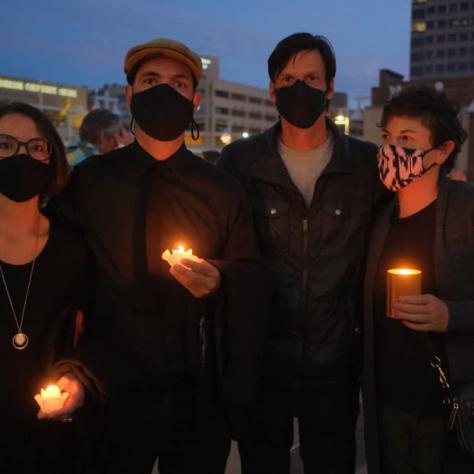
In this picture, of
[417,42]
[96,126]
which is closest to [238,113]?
[417,42]

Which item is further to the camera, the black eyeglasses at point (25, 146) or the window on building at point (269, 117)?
the window on building at point (269, 117)

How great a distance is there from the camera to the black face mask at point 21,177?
2.50 metres

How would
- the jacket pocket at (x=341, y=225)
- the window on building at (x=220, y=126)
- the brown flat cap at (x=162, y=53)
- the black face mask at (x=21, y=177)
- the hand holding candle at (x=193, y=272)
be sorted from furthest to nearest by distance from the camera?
the window on building at (x=220, y=126) < the jacket pocket at (x=341, y=225) < the brown flat cap at (x=162, y=53) < the black face mask at (x=21, y=177) < the hand holding candle at (x=193, y=272)

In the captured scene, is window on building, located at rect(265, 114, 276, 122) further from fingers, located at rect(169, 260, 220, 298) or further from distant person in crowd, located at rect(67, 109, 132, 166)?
fingers, located at rect(169, 260, 220, 298)

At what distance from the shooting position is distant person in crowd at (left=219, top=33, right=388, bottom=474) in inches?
119

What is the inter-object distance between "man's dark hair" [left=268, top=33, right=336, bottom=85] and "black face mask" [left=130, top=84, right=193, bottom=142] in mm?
697

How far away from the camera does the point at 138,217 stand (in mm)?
2648

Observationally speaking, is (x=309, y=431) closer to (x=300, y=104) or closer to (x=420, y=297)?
(x=420, y=297)

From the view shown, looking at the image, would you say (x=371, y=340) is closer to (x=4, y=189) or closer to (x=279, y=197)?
(x=279, y=197)

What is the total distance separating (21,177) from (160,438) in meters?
1.30

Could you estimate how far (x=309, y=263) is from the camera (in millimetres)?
3027

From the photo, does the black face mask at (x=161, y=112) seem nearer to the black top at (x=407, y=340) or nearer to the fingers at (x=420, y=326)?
the black top at (x=407, y=340)

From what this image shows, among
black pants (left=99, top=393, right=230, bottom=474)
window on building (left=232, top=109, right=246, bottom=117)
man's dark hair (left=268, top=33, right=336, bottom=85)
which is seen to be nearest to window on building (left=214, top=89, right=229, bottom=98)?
window on building (left=232, top=109, right=246, bottom=117)

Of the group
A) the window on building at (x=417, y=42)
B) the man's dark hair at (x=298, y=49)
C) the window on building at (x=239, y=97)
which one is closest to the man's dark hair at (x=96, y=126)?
the man's dark hair at (x=298, y=49)
